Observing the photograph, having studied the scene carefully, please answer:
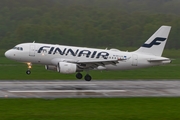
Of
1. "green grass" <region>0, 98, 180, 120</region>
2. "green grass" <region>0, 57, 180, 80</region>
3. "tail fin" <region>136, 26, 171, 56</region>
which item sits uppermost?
"tail fin" <region>136, 26, 171, 56</region>

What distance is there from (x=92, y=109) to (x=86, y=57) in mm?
21953

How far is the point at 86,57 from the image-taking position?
160 ft

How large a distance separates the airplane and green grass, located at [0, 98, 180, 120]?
1609 centimetres

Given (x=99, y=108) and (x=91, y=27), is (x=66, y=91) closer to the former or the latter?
(x=99, y=108)

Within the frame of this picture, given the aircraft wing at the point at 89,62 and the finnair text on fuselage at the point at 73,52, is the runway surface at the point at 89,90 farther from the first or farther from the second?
the finnair text on fuselage at the point at 73,52

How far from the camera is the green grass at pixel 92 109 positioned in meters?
24.2

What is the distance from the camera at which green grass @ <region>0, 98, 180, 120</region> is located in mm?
24188

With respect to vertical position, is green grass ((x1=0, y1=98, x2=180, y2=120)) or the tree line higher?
the tree line

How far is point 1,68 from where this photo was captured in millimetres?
63500

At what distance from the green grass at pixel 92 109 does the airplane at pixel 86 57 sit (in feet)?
52.8

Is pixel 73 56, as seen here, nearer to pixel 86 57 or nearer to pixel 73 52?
pixel 73 52

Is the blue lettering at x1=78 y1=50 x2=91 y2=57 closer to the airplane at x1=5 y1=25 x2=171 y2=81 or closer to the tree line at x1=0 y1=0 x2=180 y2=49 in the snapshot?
the airplane at x1=5 y1=25 x2=171 y2=81

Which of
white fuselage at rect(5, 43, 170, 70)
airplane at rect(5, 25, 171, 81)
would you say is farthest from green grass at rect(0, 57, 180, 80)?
airplane at rect(5, 25, 171, 81)

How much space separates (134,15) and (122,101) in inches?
3435
